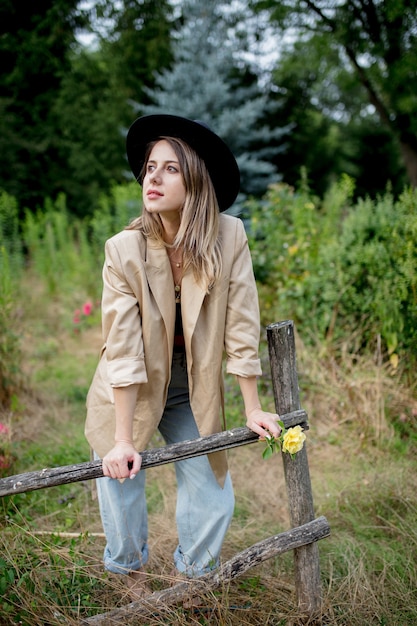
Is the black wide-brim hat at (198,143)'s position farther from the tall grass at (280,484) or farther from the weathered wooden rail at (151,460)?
the tall grass at (280,484)

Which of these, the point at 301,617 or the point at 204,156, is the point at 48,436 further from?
the point at 204,156

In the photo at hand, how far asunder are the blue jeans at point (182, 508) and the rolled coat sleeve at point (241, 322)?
236 mm

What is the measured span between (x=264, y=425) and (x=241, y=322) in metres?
0.39

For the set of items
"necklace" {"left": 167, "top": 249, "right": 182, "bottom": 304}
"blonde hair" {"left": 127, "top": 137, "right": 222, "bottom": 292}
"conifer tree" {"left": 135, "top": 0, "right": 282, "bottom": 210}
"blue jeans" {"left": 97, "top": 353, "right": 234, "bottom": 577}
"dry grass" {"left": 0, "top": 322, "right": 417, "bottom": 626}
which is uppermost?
"conifer tree" {"left": 135, "top": 0, "right": 282, "bottom": 210}

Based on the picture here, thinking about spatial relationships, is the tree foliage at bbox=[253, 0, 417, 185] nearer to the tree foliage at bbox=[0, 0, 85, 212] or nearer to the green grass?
the tree foliage at bbox=[0, 0, 85, 212]

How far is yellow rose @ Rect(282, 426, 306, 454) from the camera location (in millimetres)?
1972

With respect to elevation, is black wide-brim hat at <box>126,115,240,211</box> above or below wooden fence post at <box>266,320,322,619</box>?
above

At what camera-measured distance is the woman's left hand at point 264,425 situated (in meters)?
1.98

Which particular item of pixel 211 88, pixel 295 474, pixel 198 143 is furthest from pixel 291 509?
pixel 211 88

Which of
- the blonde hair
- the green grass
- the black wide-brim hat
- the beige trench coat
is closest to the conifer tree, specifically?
the green grass

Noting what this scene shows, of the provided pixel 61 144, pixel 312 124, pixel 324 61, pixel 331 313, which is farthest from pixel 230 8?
pixel 331 313

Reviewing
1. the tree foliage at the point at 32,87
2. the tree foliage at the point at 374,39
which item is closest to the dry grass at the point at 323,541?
the tree foliage at the point at 374,39

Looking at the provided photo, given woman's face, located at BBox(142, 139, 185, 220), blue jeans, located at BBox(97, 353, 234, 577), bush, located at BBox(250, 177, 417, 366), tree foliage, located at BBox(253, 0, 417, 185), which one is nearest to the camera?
woman's face, located at BBox(142, 139, 185, 220)

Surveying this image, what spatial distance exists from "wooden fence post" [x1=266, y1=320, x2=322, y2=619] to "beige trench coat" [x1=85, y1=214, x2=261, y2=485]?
96mm
